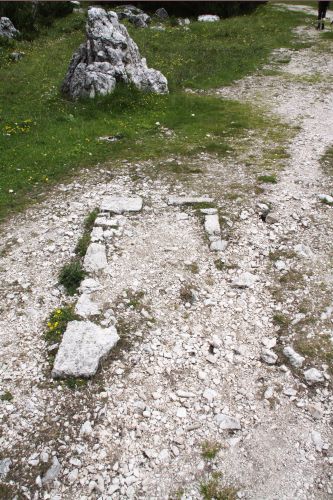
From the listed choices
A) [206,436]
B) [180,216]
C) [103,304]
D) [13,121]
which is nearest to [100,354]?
[103,304]

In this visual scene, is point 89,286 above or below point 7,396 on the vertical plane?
above

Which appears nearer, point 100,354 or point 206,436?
point 206,436

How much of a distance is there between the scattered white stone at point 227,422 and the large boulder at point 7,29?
31.2m

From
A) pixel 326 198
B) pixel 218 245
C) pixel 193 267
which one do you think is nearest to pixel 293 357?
pixel 193 267

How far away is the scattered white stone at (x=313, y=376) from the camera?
705 cm

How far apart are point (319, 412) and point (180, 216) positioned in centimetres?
604

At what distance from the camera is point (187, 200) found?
11695 millimetres

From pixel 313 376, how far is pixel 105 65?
16.2 metres

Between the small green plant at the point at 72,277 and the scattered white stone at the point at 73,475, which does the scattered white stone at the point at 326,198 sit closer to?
the small green plant at the point at 72,277

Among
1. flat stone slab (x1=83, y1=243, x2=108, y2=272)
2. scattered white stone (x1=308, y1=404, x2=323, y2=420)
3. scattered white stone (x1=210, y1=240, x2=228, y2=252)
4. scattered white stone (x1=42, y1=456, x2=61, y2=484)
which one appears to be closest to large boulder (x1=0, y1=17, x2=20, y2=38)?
flat stone slab (x1=83, y1=243, x2=108, y2=272)

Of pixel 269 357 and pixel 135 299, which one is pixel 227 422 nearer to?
pixel 269 357

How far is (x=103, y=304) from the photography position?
8.39m

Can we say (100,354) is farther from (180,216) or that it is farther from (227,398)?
(180,216)

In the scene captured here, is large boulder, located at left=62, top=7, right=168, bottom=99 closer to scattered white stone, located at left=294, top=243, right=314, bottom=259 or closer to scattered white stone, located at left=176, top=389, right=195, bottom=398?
scattered white stone, located at left=294, top=243, right=314, bottom=259
